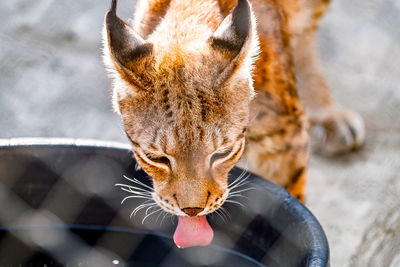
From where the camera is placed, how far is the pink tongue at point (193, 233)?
1.68 meters

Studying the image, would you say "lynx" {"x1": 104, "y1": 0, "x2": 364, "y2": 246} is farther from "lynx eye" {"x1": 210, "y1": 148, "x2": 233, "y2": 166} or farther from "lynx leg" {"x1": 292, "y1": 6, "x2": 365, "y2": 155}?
"lynx leg" {"x1": 292, "y1": 6, "x2": 365, "y2": 155}

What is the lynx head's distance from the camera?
5.04 feet

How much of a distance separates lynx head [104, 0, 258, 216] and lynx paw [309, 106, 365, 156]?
4.42 feet

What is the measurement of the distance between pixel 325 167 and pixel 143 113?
1.43 metres

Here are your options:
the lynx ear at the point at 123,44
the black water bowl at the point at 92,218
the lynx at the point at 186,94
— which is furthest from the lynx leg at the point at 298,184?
the lynx ear at the point at 123,44

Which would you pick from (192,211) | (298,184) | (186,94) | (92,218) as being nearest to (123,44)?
(186,94)

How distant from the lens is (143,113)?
1596 mm

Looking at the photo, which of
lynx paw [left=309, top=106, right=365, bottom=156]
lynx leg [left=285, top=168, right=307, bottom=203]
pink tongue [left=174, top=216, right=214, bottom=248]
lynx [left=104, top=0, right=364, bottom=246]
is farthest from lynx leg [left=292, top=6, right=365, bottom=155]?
pink tongue [left=174, top=216, right=214, bottom=248]

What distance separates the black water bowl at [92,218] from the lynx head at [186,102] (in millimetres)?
192

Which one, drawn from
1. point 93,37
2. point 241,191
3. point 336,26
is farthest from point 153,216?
point 336,26

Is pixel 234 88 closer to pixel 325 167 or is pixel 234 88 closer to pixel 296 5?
pixel 296 5

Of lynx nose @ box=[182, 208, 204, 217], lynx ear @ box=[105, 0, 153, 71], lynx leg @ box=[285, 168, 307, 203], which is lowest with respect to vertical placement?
lynx leg @ box=[285, 168, 307, 203]

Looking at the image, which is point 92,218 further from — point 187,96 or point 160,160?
point 187,96

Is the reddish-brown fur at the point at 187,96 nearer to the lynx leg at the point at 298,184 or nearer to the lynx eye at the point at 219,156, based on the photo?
the lynx eye at the point at 219,156
